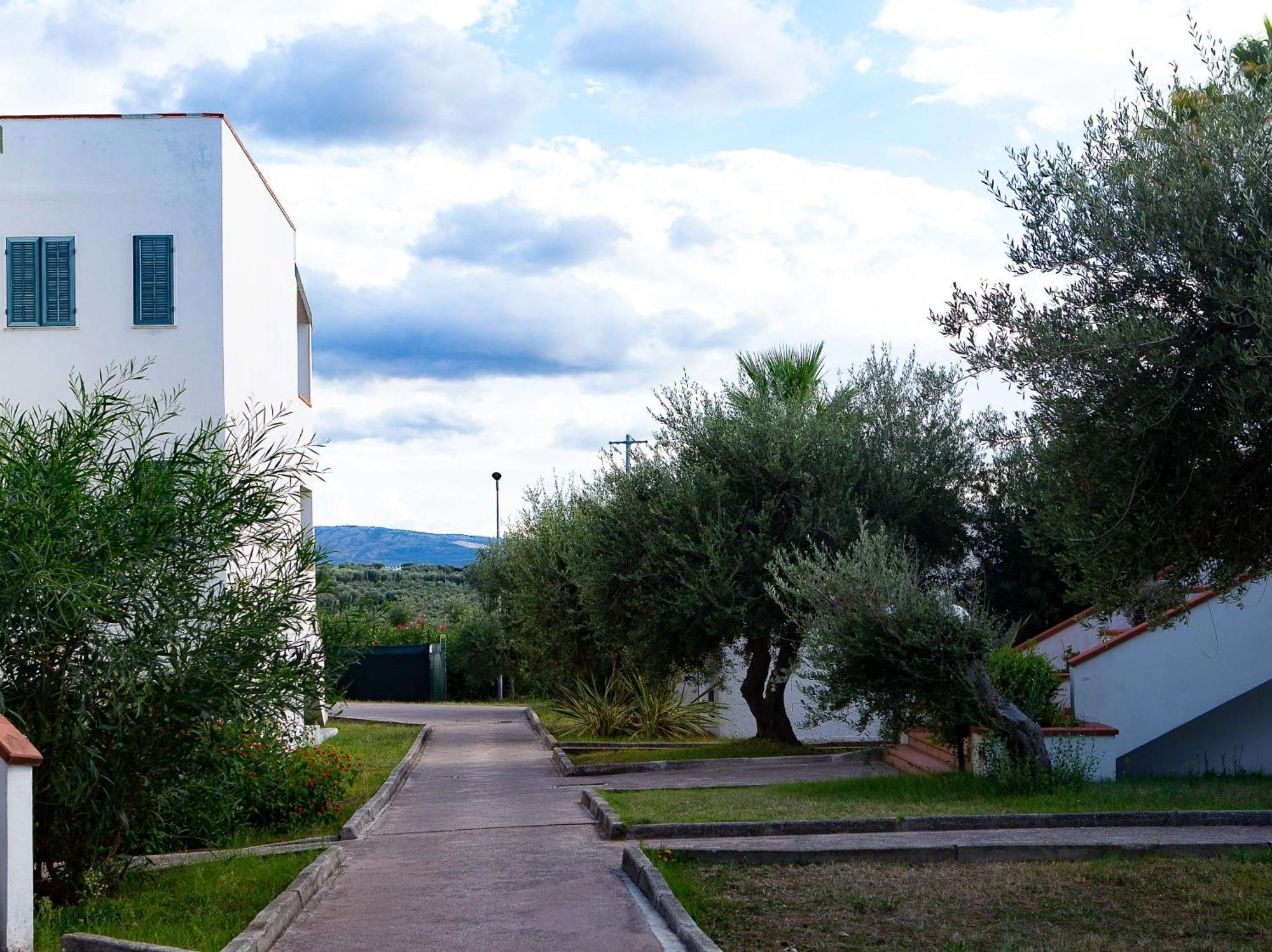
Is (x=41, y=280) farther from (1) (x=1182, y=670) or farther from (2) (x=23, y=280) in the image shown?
(1) (x=1182, y=670)

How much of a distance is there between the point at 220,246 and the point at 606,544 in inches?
262

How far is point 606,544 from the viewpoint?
1800 centimetres

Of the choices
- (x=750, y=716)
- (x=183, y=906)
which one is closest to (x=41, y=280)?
(x=183, y=906)

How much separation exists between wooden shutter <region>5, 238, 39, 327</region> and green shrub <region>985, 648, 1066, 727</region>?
1223 cm

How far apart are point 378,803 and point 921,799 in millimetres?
5793

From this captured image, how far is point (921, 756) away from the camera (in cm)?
1525

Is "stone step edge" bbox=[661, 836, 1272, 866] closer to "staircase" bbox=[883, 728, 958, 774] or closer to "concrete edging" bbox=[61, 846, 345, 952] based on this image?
"concrete edging" bbox=[61, 846, 345, 952]

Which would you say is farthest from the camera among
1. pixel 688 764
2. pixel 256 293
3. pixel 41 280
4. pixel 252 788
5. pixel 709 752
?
pixel 709 752

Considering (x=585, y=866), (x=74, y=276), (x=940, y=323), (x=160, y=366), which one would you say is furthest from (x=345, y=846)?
(x=74, y=276)

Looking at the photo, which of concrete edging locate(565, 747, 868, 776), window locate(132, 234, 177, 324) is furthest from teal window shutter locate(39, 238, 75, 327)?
concrete edging locate(565, 747, 868, 776)

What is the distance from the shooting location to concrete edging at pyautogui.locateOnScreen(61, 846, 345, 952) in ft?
21.1

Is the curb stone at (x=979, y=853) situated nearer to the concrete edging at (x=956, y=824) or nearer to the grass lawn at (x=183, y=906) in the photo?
the concrete edging at (x=956, y=824)

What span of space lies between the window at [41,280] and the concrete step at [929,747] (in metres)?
11.8

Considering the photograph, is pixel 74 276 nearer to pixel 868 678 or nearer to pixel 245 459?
pixel 245 459
